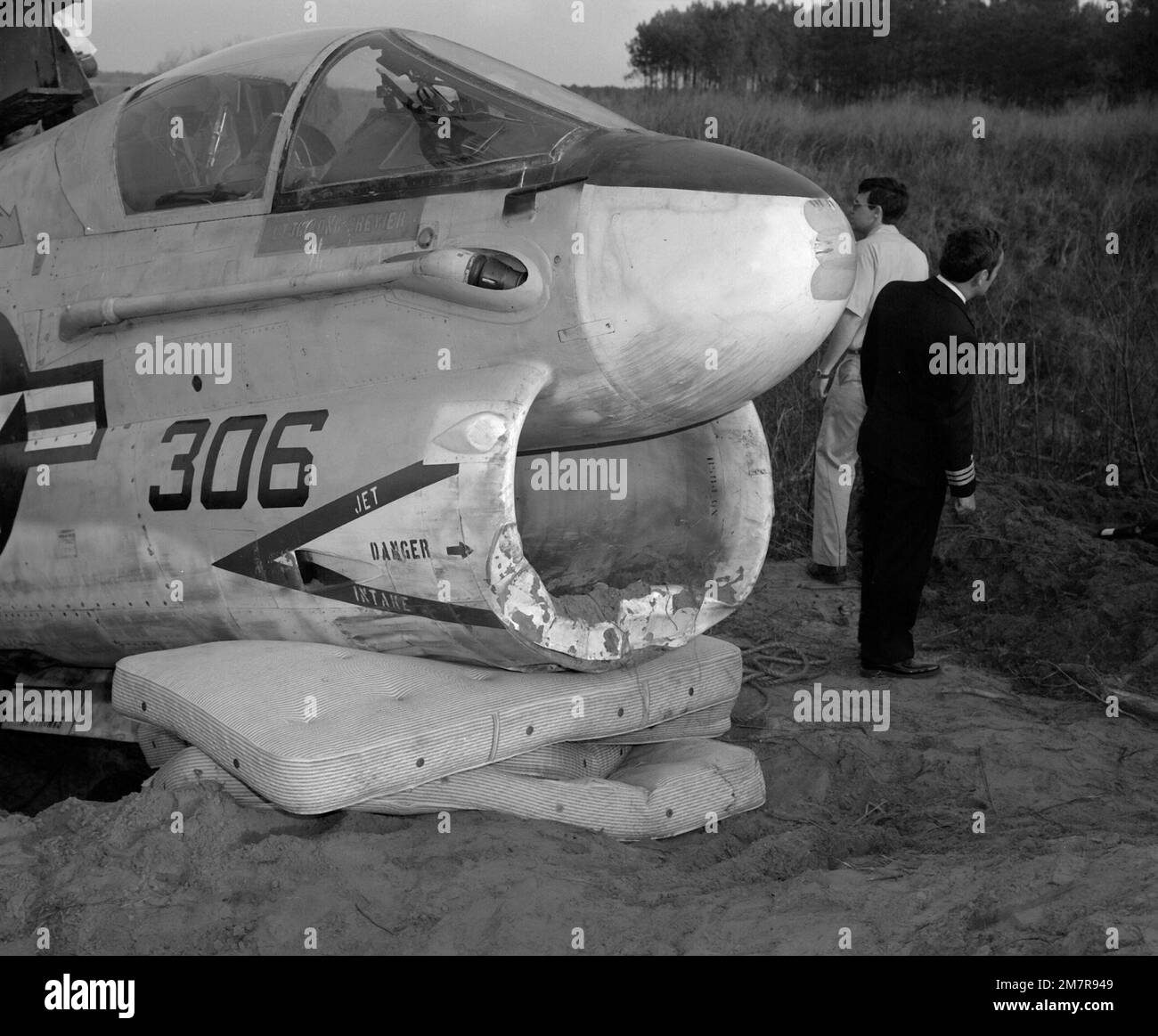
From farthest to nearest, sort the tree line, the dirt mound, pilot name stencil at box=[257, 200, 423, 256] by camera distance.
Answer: the tree line → the dirt mound → pilot name stencil at box=[257, 200, 423, 256]

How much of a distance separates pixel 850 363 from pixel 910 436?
146 centimetres

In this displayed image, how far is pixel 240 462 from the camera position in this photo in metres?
4.04

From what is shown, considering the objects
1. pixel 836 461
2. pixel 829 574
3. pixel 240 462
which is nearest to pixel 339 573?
pixel 240 462

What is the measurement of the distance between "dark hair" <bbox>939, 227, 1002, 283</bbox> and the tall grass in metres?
2.89

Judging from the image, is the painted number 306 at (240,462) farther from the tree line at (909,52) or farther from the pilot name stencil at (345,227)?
the tree line at (909,52)

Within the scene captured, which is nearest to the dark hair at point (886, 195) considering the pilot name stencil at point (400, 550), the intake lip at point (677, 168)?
the intake lip at point (677, 168)

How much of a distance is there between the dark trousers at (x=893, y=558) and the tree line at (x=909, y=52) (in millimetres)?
14024

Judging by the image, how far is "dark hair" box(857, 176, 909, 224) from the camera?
6930 millimetres

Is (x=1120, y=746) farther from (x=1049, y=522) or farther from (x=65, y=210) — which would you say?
(x=65, y=210)

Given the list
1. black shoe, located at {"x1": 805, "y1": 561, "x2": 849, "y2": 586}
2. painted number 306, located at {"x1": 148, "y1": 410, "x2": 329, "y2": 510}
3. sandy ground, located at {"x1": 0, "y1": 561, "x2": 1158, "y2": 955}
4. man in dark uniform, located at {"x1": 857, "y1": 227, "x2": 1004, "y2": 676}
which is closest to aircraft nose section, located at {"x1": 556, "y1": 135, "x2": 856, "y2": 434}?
painted number 306, located at {"x1": 148, "y1": 410, "x2": 329, "y2": 510}

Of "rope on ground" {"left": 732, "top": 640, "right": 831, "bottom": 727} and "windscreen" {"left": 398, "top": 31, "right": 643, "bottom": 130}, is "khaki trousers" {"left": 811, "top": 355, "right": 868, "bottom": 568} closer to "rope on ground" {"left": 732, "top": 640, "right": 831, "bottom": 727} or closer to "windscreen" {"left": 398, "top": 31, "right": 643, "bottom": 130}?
"rope on ground" {"left": 732, "top": 640, "right": 831, "bottom": 727}

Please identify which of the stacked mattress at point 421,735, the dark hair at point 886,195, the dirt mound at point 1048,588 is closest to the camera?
the stacked mattress at point 421,735

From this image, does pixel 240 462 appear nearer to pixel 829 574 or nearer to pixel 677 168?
pixel 677 168

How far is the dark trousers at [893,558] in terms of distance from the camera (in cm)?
555
